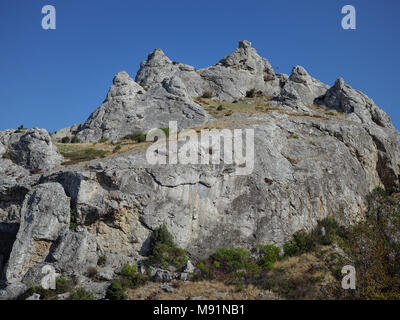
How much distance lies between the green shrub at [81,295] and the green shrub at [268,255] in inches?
488

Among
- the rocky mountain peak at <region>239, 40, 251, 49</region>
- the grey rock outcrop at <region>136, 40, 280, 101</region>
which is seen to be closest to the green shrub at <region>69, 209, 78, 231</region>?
the grey rock outcrop at <region>136, 40, 280, 101</region>

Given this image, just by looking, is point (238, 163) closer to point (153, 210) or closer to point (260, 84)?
point (153, 210)

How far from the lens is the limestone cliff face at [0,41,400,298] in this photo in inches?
953

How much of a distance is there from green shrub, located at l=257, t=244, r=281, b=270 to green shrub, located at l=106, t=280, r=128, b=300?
10541mm

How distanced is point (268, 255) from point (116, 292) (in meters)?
11.7

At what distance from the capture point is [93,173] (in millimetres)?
26516

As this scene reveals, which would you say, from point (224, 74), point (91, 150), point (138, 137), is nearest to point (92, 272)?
point (91, 150)

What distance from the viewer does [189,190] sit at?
27.6 meters

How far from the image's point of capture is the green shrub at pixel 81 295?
788 inches

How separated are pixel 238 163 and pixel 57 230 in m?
15.6

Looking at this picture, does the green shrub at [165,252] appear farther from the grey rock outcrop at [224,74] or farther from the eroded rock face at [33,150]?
the grey rock outcrop at [224,74]

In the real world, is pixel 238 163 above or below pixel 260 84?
below

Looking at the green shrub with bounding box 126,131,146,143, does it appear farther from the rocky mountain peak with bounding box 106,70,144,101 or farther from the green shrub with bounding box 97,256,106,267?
the green shrub with bounding box 97,256,106,267
